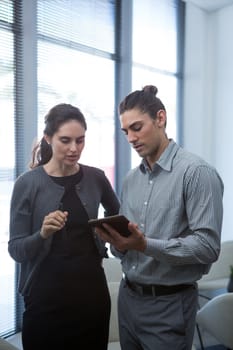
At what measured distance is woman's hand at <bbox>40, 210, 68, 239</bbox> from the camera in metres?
1.37

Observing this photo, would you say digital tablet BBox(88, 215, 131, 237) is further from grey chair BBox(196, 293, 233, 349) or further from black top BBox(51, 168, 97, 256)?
grey chair BBox(196, 293, 233, 349)

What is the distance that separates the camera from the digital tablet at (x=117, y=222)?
50.1 inches

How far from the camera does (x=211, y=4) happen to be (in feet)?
14.1

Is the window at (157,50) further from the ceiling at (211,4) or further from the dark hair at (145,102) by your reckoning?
the dark hair at (145,102)

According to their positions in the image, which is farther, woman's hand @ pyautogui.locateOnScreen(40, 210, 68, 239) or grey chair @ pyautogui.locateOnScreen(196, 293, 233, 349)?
grey chair @ pyautogui.locateOnScreen(196, 293, 233, 349)

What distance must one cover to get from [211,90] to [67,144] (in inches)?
135

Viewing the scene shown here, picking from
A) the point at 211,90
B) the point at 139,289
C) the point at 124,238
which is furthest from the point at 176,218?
the point at 211,90

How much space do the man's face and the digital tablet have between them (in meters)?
0.34

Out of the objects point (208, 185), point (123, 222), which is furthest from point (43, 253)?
point (208, 185)

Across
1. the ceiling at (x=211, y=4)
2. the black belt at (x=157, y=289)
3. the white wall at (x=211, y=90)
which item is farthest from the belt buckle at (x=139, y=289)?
the ceiling at (x=211, y=4)

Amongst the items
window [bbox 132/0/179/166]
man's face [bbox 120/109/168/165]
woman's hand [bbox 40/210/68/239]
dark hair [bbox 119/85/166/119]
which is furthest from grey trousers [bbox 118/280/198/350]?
window [bbox 132/0/179/166]

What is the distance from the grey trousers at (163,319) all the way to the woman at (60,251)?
0.50 feet

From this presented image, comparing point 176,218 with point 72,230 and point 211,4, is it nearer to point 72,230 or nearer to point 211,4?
point 72,230

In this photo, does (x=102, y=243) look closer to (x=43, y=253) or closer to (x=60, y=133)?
(x=43, y=253)
